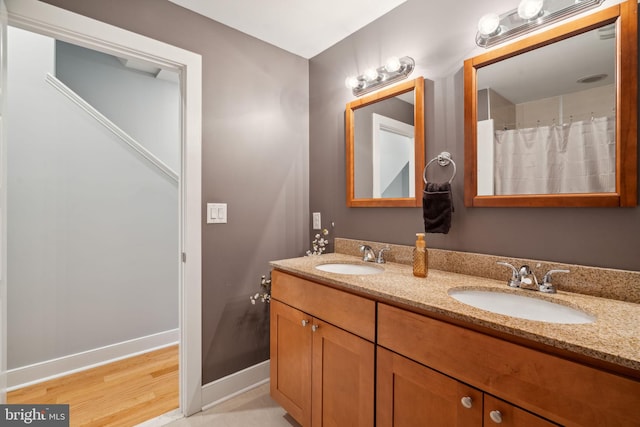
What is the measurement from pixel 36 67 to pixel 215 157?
55.7 inches

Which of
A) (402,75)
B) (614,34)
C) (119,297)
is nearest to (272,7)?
(402,75)

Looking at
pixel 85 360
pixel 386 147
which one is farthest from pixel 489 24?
pixel 85 360

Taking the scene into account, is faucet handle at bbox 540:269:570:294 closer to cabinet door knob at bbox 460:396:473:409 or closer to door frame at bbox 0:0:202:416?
cabinet door knob at bbox 460:396:473:409

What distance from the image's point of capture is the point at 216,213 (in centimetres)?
181

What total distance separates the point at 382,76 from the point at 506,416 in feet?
5.46

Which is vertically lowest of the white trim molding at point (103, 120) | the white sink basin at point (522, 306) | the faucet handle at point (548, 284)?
the white sink basin at point (522, 306)

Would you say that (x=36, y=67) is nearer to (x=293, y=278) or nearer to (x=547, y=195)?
(x=293, y=278)

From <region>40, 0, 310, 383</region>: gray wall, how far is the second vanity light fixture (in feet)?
4.23

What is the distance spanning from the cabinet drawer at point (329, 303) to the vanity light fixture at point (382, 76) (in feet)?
4.03

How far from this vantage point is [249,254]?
1968mm

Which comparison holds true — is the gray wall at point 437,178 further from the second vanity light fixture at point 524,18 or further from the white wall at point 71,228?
the white wall at point 71,228

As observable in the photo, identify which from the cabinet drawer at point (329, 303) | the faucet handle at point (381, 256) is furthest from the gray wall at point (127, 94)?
the faucet handle at point (381, 256)

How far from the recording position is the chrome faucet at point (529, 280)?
3.57 feet

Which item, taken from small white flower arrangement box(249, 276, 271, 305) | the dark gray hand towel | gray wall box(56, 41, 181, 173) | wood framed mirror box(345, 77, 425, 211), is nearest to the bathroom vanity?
the dark gray hand towel
